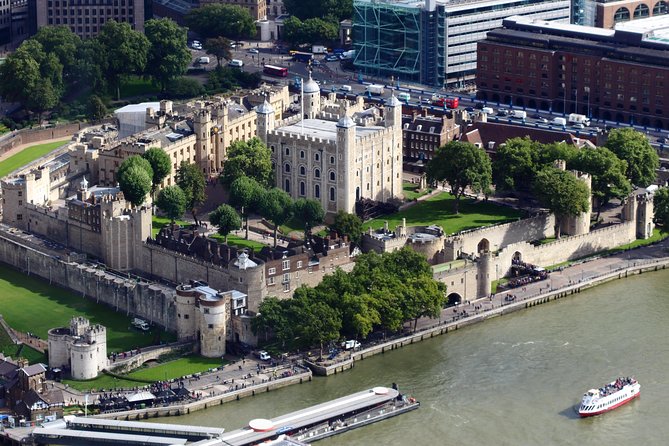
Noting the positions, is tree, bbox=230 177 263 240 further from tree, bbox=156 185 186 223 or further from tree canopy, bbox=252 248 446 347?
tree canopy, bbox=252 248 446 347

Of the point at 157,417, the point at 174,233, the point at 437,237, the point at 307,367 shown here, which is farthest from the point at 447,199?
the point at 157,417

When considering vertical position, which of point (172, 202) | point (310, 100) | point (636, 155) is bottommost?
point (172, 202)

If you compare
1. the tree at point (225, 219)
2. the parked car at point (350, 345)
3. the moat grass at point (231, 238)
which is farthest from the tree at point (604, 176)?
the parked car at point (350, 345)

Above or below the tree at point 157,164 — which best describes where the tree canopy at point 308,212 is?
below

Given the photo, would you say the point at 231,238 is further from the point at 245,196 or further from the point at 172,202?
the point at 172,202

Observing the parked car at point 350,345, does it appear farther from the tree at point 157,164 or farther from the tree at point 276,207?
Answer: the tree at point 157,164

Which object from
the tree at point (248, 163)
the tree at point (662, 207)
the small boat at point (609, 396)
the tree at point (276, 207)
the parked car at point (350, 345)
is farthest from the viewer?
the tree at point (248, 163)

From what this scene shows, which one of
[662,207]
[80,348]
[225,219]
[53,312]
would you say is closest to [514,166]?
[662,207]
